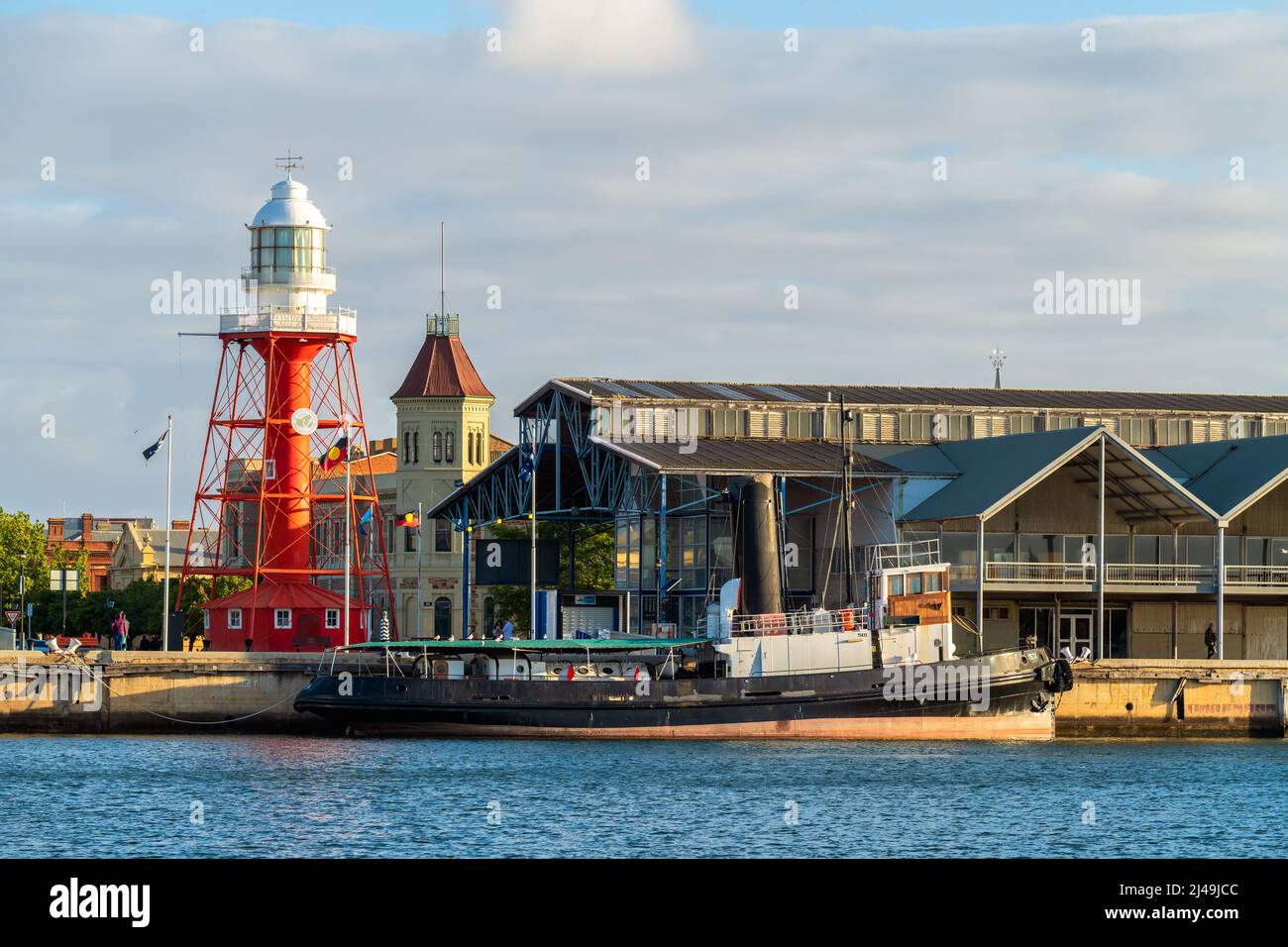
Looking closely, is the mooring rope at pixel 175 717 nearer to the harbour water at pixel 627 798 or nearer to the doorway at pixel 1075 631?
the harbour water at pixel 627 798

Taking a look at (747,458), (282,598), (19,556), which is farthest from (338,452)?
(19,556)

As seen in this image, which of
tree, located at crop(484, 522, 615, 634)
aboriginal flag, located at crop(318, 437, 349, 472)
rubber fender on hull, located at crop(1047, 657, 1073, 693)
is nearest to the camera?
rubber fender on hull, located at crop(1047, 657, 1073, 693)

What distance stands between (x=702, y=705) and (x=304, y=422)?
3069 cm

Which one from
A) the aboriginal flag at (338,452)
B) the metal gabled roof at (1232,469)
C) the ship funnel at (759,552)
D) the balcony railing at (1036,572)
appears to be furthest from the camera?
the aboriginal flag at (338,452)

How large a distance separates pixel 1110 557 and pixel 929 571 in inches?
629

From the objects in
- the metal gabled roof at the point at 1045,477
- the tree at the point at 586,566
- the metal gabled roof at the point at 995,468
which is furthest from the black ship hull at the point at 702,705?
the tree at the point at 586,566

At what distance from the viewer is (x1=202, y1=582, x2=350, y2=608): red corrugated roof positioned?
8194cm

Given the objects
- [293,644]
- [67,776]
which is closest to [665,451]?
[293,644]

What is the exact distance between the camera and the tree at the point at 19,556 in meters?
117

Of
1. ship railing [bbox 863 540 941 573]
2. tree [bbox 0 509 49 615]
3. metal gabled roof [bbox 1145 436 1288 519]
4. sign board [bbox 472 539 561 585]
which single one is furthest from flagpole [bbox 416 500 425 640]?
metal gabled roof [bbox 1145 436 1288 519]

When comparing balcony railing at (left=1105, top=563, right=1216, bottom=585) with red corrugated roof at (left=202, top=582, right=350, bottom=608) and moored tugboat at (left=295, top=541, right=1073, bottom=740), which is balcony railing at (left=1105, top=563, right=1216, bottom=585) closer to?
moored tugboat at (left=295, top=541, right=1073, bottom=740)

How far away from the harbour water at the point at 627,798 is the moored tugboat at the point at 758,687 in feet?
3.82

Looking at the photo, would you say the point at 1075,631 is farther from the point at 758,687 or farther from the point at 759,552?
the point at 758,687

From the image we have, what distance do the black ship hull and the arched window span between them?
229 ft
